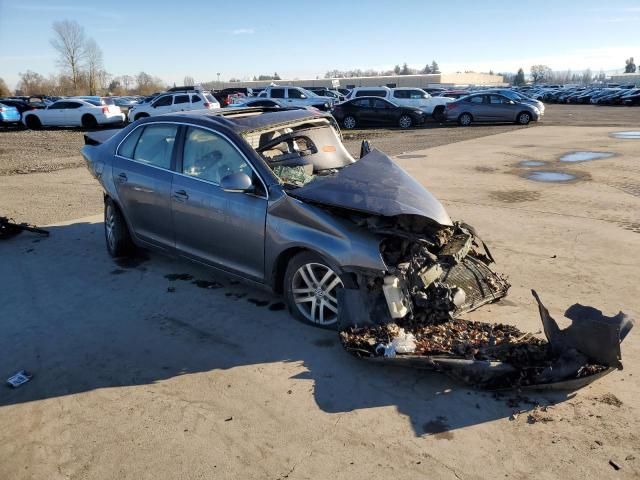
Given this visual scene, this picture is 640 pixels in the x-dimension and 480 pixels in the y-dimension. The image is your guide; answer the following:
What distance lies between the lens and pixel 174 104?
78.3 feet

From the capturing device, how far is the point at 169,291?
5.11 metres

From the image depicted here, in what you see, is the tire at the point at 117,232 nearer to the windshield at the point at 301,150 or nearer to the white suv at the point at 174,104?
the windshield at the point at 301,150

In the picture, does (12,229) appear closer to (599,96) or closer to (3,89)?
(599,96)

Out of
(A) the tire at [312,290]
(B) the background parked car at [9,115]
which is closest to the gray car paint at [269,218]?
(A) the tire at [312,290]

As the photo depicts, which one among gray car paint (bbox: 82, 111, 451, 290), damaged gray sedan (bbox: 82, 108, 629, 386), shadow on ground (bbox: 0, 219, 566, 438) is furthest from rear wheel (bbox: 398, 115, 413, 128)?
shadow on ground (bbox: 0, 219, 566, 438)

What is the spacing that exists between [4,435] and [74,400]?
433 millimetres

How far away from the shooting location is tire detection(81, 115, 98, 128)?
81.6 ft

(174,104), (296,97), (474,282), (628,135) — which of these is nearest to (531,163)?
(628,135)

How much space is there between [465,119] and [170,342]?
23.5m

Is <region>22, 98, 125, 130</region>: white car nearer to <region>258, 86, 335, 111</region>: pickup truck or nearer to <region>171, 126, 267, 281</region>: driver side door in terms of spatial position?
<region>258, 86, 335, 111</region>: pickup truck

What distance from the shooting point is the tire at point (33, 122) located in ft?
84.3

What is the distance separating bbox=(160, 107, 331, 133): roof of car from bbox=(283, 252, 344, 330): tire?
4.54 feet

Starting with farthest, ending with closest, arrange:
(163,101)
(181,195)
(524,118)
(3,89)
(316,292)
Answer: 1. (3,89)
2. (524,118)
3. (163,101)
4. (181,195)
5. (316,292)

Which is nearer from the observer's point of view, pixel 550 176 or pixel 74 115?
pixel 550 176
